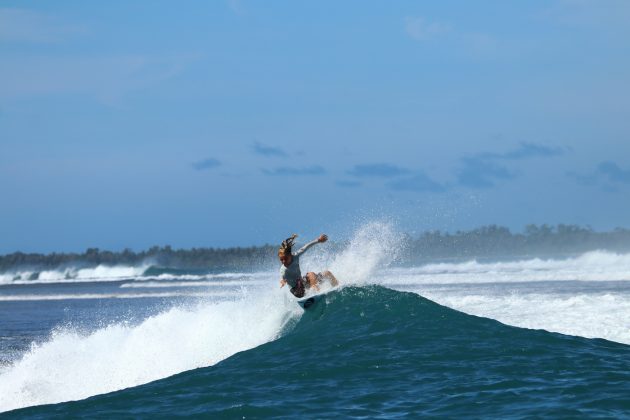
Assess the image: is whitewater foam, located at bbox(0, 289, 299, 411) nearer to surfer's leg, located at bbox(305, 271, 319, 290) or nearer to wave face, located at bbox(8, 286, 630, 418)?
wave face, located at bbox(8, 286, 630, 418)

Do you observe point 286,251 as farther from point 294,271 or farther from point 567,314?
point 567,314

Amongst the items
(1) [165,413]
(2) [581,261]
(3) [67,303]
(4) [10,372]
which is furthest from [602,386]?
(2) [581,261]

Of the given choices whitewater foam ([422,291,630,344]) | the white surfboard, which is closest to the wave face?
the white surfboard

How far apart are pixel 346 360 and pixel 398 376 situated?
1.50 meters

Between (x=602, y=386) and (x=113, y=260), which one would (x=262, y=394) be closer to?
(x=602, y=386)

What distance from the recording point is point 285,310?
18.6 meters

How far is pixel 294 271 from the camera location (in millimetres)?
17766

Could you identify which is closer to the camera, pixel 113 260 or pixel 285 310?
pixel 285 310

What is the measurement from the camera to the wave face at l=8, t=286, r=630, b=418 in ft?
34.8

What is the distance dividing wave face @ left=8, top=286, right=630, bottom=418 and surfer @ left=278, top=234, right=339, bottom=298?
1185mm

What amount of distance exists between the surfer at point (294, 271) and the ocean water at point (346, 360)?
0.49m

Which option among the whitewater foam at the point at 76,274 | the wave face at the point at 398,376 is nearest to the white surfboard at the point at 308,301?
the wave face at the point at 398,376

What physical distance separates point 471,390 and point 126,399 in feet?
17.0

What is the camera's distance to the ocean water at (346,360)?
10961mm
